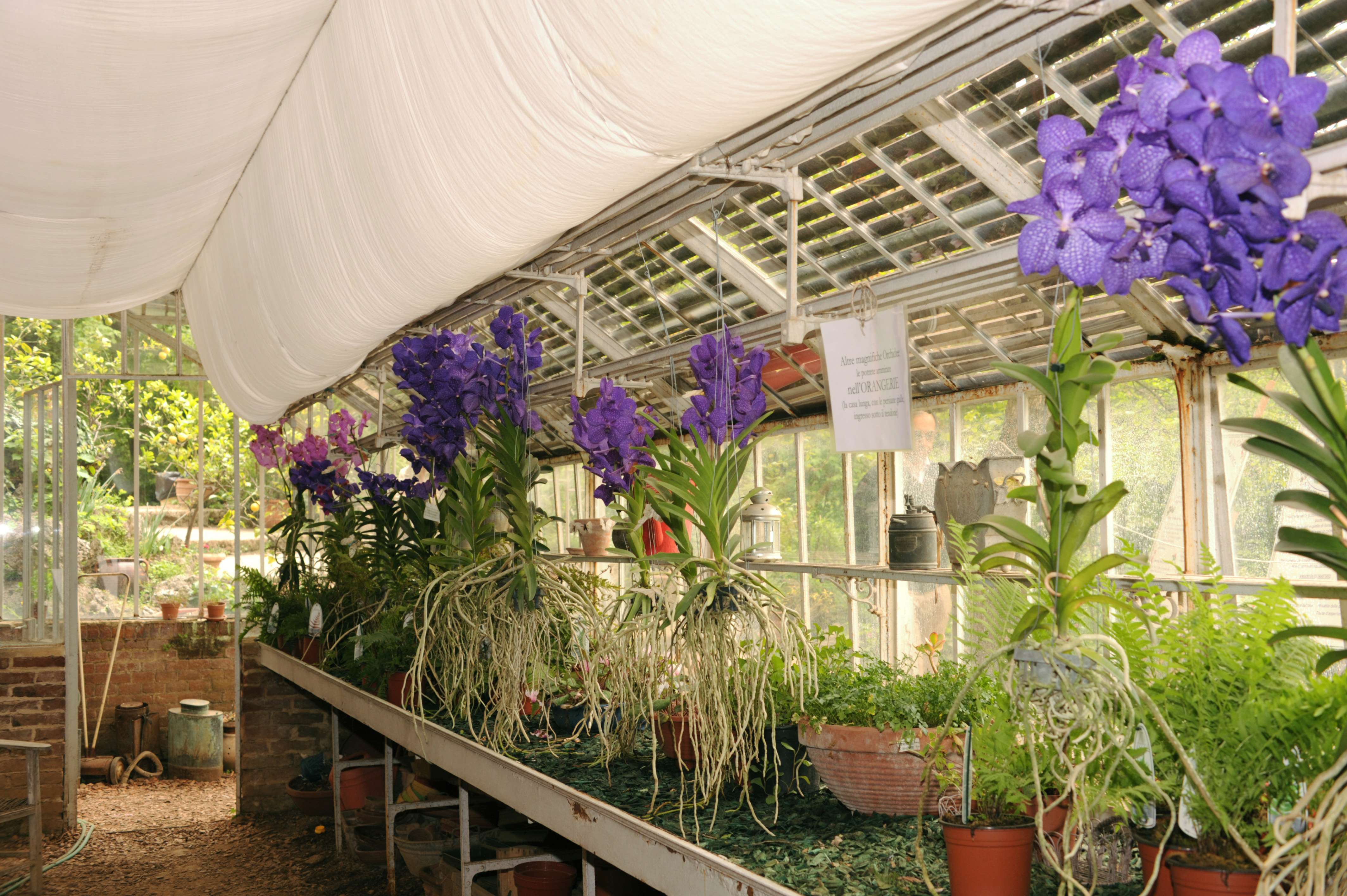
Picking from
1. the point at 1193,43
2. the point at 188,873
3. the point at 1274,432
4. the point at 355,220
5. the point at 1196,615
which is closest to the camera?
the point at 1193,43

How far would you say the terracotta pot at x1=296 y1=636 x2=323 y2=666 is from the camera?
509 cm

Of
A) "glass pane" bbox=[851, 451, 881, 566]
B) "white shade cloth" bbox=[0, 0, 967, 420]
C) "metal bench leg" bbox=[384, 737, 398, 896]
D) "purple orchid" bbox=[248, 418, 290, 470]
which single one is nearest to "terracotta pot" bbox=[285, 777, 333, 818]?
"metal bench leg" bbox=[384, 737, 398, 896]

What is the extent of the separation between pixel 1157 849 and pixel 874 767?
65 cm

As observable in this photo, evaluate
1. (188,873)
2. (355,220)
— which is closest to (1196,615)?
(355,220)

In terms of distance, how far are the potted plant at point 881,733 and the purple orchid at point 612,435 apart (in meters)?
0.98

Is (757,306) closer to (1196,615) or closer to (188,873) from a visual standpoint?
(1196,615)

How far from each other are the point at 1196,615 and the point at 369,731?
5.10m

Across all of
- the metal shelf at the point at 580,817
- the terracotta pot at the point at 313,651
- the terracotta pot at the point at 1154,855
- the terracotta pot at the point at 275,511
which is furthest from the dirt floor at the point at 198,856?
the terracotta pot at the point at 275,511

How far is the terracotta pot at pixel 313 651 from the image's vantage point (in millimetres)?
5086

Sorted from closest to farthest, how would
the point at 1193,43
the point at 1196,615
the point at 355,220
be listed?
1. the point at 1193,43
2. the point at 1196,615
3. the point at 355,220

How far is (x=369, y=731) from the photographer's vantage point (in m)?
5.84

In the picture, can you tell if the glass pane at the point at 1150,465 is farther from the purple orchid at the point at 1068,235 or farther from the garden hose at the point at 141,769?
the garden hose at the point at 141,769

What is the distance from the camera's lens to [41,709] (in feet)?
20.9

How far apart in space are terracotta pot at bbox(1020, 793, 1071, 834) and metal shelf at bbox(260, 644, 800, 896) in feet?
1.51
